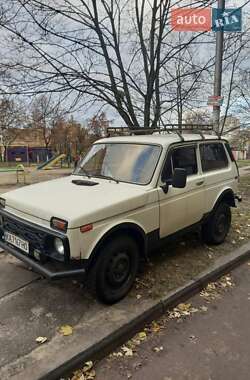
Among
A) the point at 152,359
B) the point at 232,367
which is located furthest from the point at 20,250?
the point at 232,367

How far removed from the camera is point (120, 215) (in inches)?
136

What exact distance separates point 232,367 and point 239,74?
414 inches

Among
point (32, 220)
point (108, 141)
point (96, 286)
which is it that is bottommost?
point (96, 286)

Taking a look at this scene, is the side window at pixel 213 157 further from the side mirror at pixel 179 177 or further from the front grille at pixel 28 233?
the front grille at pixel 28 233

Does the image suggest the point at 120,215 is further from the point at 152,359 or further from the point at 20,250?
the point at 152,359

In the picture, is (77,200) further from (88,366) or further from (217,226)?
(217,226)

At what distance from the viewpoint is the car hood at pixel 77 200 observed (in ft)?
10.3

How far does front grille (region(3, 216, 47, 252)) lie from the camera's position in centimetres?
321

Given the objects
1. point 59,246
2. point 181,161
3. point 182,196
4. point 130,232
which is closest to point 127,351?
point 59,246

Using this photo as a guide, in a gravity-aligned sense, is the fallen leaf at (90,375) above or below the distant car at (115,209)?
below

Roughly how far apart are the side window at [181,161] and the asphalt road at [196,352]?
165cm

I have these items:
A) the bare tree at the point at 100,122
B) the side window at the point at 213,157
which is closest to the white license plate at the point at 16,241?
the side window at the point at 213,157

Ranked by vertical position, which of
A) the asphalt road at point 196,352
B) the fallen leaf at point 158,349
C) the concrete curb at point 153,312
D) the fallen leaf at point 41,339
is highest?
the fallen leaf at point 41,339

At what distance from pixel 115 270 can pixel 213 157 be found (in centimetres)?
262
